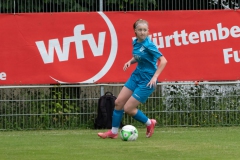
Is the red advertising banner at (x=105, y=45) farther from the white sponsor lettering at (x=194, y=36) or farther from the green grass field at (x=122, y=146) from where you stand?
the green grass field at (x=122, y=146)

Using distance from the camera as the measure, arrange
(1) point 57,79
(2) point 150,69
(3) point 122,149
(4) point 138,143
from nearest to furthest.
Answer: (3) point 122,149, (4) point 138,143, (2) point 150,69, (1) point 57,79

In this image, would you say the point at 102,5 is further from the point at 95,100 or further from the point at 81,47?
the point at 95,100

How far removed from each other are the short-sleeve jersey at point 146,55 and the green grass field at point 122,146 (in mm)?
1209

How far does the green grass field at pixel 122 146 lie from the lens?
9.52 m

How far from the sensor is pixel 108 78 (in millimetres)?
15578

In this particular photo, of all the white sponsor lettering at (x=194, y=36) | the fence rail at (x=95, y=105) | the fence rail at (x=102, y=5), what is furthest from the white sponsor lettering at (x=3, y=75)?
the white sponsor lettering at (x=194, y=36)

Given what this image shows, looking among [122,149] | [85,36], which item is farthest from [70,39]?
[122,149]

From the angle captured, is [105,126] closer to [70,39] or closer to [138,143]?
[70,39]

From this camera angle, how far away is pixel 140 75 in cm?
1248

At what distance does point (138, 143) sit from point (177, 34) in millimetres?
4632

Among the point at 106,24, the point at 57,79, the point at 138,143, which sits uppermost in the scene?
the point at 106,24

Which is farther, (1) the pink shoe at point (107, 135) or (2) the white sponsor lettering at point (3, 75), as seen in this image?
(2) the white sponsor lettering at point (3, 75)

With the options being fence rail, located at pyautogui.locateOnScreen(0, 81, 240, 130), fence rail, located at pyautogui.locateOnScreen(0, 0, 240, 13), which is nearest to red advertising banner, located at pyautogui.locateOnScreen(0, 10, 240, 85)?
fence rail, located at pyautogui.locateOnScreen(0, 81, 240, 130)

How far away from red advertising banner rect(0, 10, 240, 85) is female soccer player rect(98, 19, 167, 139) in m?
2.99
